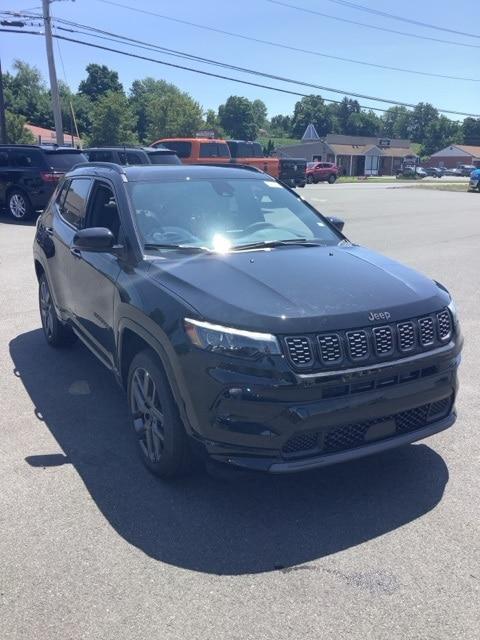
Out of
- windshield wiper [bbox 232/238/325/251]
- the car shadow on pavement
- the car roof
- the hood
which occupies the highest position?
the car roof

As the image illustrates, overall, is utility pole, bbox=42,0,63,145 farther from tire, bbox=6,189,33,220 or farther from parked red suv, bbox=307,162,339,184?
parked red suv, bbox=307,162,339,184

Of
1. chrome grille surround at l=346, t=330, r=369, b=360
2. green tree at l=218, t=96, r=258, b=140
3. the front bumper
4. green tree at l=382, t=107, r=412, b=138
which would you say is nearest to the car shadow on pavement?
the front bumper

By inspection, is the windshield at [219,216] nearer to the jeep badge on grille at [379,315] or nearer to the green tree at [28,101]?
the jeep badge on grille at [379,315]

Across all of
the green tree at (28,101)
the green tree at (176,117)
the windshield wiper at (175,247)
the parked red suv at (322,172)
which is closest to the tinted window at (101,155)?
the windshield wiper at (175,247)

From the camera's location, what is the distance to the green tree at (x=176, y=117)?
232ft

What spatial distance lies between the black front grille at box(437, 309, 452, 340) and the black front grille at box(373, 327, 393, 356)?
1.38 ft

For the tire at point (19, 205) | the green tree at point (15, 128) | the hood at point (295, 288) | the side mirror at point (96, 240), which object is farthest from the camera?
the green tree at point (15, 128)

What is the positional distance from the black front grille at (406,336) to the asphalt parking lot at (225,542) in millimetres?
882

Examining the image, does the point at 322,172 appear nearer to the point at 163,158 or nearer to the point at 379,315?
the point at 163,158

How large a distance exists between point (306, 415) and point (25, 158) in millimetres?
14118

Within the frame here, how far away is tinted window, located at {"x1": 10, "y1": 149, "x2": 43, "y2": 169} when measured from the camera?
15016mm

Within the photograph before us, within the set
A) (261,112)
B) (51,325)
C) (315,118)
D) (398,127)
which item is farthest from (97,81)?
(51,325)

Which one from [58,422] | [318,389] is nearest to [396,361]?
[318,389]

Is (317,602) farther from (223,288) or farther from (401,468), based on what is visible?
(223,288)
